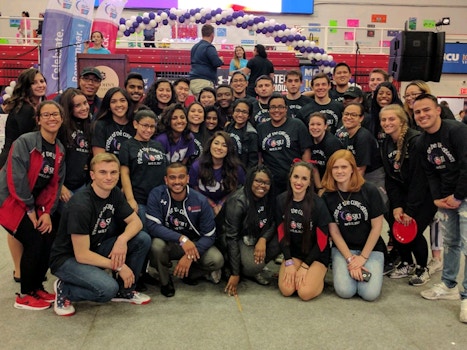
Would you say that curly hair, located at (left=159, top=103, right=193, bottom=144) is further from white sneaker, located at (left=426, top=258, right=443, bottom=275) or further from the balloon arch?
the balloon arch

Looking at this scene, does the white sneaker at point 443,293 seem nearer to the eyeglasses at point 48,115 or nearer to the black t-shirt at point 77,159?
the black t-shirt at point 77,159

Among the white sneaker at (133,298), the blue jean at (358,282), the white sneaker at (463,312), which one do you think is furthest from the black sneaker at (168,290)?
the white sneaker at (463,312)

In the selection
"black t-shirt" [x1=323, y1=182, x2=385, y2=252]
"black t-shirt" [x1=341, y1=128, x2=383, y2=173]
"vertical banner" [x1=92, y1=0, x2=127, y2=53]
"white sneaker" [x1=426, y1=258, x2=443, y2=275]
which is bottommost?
"white sneaker" [x1=426, y1=258, x2=443, y2=275]

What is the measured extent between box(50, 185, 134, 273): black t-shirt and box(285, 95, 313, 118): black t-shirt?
2.16 meters

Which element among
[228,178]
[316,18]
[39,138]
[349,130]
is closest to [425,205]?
[349,130]

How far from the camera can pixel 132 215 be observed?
3.23 m

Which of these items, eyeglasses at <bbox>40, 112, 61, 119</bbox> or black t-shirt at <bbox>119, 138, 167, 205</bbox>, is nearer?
eyeglasses at <bbox>40, 112, 61, 119</bbox>

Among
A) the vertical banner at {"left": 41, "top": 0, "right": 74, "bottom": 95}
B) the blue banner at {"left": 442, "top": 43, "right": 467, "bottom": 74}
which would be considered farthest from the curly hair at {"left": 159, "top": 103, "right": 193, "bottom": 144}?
the blue banner at {"left": 442, "top": 43, "right": 467, "bottom": 74}

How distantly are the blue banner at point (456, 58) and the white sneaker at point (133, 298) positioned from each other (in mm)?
14305

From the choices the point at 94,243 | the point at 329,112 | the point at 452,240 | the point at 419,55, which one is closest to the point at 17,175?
the point at 94,243

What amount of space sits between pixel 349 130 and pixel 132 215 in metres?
2.08

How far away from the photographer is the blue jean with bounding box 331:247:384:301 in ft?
10.9

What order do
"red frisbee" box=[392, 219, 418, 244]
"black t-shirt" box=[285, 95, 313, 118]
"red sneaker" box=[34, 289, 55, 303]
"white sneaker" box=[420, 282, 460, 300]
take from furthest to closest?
"black t-shirt" box=[285, 95, 313, 118]
"red frisbee" box=[392, 219, 418, 244]
"white sneaker" box=[420, 282, 460, 300]
"red sneaker" box=[34, 289, 55, 303]

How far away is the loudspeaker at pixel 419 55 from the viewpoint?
5.81 m
